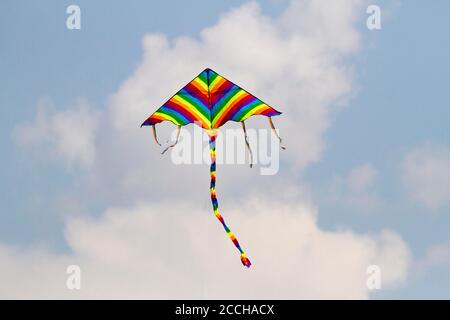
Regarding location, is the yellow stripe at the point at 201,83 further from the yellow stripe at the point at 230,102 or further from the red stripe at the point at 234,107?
the red stripe at the point at 234,107

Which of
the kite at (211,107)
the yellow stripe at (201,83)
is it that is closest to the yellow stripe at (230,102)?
the kite at (211,107)

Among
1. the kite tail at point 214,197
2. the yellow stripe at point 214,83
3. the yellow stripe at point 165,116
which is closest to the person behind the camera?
the kite tail at point 214,197

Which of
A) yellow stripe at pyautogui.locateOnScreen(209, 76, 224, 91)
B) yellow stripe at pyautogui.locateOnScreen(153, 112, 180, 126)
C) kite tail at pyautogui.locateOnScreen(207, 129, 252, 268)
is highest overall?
yellow stripe at pyautogui.locateOnScreen(209, 76, 224, 91)

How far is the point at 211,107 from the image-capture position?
1476 cm

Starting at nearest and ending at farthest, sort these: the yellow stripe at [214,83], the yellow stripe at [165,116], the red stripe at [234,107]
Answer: the yellow stripe at [214,83]
the red stripe at [234,107]
the yellow stripe at [165,116]

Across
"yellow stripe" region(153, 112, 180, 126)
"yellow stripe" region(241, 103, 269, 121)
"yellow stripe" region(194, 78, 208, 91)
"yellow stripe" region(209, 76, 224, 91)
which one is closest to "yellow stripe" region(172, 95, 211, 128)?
"yellow stripe" region(153, 112, 180, 126)

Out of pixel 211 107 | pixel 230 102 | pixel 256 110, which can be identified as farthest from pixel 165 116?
pixel 256 110

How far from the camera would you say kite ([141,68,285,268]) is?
14.3 meters

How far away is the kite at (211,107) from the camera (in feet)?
47.0

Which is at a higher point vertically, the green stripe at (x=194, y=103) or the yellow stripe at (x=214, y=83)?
the yellow stripe at (x=214, y=83)

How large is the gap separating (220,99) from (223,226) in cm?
288

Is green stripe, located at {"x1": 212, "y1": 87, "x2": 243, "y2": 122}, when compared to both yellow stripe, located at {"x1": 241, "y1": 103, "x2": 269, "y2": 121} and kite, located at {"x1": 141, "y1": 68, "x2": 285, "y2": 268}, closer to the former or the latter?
kite, located at {"x1": 141, "y1": 68, "x2": 285, "y2": 268}

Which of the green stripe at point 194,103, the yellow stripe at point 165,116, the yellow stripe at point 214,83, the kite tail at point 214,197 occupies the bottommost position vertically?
the kite tail at point 214,197
